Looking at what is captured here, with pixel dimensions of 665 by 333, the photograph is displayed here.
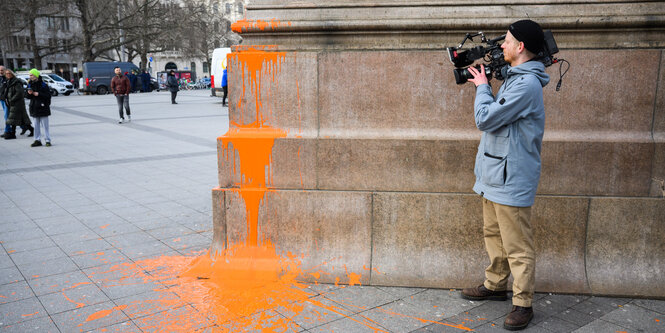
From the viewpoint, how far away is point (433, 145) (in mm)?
3975

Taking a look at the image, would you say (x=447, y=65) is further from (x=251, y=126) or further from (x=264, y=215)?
(x=264, y=215)

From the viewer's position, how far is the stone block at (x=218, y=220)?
419 centimetres

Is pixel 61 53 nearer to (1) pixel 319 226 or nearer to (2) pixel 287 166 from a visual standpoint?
(2) pixel 287 166

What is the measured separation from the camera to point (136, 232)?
17.9ft

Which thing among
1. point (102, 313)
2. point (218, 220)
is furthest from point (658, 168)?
point (102, 313)

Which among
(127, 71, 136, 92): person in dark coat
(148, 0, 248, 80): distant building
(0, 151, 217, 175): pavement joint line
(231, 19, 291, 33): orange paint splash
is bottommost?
(0, 151, 217, 175): pavement joint line

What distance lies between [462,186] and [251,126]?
1758 millimetres

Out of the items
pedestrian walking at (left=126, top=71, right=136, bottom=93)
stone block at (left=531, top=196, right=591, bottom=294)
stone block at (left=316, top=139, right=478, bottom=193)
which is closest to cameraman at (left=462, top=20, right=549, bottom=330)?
stone block at (left=316, top=139, right=478, bottom=193)

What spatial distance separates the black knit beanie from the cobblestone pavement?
181cm

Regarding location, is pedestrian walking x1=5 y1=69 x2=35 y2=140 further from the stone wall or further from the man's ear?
the man's ear

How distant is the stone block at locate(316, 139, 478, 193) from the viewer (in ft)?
13.0

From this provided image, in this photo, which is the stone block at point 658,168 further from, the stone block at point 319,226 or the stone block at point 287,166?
the stone block at point 287,166

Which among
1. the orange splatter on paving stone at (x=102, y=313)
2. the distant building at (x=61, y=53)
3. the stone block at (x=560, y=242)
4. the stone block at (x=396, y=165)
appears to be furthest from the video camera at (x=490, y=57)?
the distant building at (x=61, y=53)

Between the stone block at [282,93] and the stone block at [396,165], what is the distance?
0.27 meters
